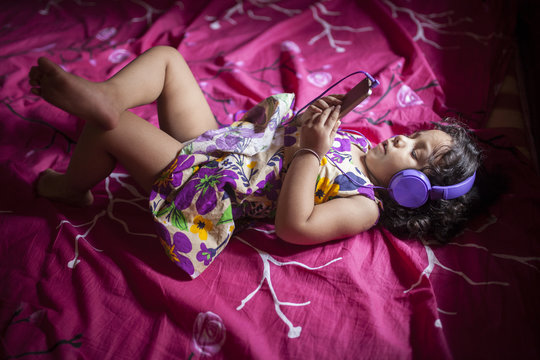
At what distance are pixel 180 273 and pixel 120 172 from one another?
0.39 m

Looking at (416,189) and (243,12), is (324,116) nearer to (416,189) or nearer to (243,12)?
(416,189)

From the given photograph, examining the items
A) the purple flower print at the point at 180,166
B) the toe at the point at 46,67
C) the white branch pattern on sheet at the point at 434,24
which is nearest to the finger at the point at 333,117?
→ the purple flower print at the point at 180,166

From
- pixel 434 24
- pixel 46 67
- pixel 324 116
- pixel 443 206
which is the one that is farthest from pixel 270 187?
pixel 434 24

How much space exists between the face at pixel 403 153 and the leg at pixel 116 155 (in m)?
0.48

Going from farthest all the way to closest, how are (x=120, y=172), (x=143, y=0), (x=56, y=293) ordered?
1. (x=143, y=0)
2. (x=120, y=172)
3. (x=56, y=293)

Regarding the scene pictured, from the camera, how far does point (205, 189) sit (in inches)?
31.9

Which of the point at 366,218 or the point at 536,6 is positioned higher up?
the point at 536,6

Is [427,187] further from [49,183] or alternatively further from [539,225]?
[49,183]

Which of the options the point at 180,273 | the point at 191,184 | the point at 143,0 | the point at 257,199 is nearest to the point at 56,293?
the point at 180,273

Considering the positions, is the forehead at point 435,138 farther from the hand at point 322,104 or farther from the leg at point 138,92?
the leg at point 138,92

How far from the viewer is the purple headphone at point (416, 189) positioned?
0.80 meters

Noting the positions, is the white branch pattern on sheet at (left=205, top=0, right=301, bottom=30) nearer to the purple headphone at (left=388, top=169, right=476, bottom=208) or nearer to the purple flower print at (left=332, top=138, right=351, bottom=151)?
the purple flower print at (left=332, top=138, right=351, bottom=151)

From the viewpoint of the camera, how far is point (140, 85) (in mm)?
831

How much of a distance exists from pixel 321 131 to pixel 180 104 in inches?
15.2
